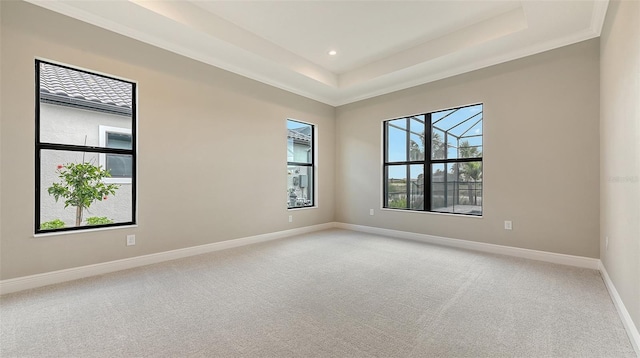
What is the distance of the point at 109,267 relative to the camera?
2936 millimetres

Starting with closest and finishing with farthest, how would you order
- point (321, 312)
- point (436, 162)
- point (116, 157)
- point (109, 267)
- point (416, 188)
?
point (321, 312) → point (109, 267) → point (116, 157) → point (436, 162) → point (416, 188)

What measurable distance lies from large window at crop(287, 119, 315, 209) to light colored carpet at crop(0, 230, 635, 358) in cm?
199

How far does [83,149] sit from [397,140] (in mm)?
4519

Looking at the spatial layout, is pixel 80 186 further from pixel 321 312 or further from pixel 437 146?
pixel 437 146

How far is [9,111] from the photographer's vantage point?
2414 millimetres

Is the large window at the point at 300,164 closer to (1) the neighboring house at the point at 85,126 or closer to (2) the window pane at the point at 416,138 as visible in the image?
(2) the window pane at the point at 416,138

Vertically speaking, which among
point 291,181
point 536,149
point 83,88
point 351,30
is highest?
point 351,30

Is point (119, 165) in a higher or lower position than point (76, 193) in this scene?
higher

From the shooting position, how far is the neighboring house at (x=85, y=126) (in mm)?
2672

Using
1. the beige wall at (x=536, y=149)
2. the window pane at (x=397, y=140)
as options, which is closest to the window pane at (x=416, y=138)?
the window pane at (x=397, y=140)

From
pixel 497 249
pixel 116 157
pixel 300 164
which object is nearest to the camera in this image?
pixel 116 157

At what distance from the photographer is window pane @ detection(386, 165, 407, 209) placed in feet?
15.9

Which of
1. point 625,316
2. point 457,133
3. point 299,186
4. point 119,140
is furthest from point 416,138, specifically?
point 119,140

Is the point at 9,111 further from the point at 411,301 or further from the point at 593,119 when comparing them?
the point at 593,119
